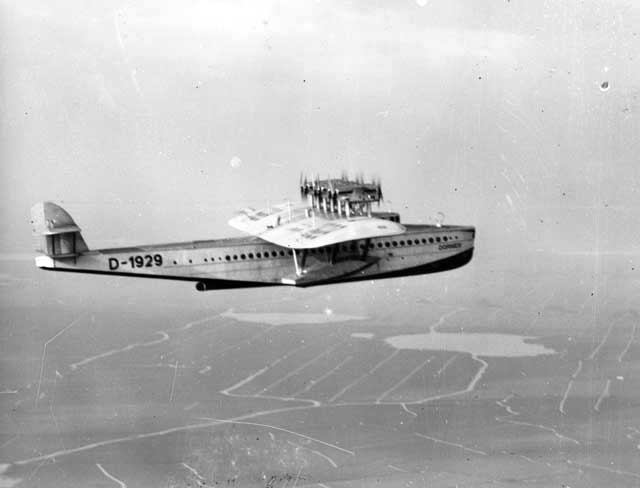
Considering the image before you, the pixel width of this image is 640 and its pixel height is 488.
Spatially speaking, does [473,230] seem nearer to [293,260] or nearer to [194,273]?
[293,260]

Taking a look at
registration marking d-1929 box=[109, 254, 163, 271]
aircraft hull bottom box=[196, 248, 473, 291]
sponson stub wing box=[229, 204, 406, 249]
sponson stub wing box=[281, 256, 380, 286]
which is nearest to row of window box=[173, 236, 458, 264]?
sponson stub wing box=[281, 256, 380, 286]

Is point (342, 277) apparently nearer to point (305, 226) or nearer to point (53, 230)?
point (305, 226)

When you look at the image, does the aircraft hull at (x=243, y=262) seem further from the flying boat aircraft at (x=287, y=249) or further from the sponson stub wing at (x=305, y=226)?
the sponson stub wing at (x=305, y=226)

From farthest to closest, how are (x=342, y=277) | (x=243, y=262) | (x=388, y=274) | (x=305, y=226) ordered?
(x=388, y=274)
(x=342, y=277)
(x=243, y=262)
(x=305, y=226)

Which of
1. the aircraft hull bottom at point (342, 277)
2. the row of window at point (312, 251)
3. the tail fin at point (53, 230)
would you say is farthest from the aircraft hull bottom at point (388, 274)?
the tail fin at point (53, 230)

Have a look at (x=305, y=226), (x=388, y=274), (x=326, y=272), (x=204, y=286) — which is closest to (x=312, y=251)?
(x=326, y=272)

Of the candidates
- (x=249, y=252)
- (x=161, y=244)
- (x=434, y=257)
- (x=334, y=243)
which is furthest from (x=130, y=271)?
(x=434, y=257)
